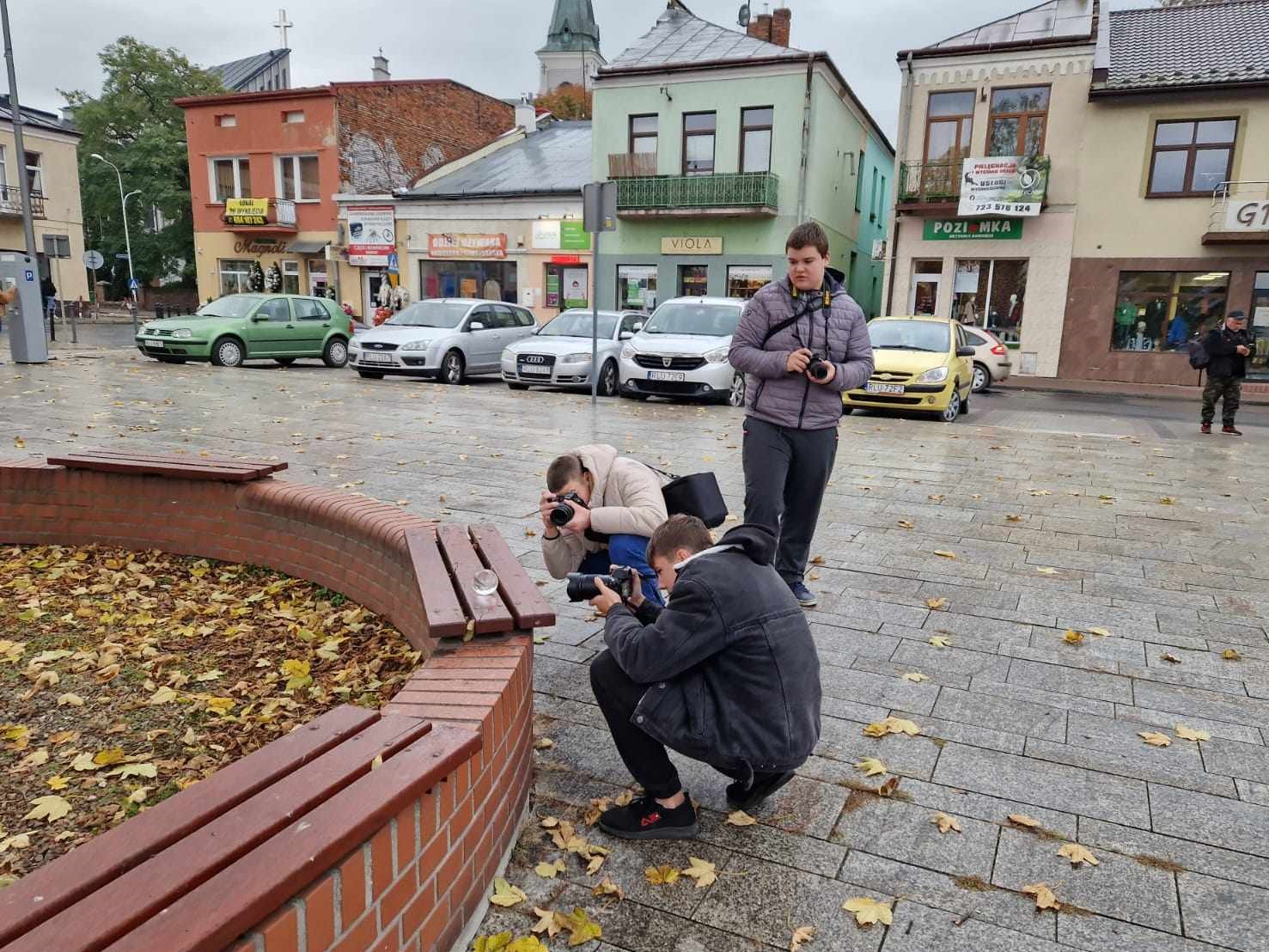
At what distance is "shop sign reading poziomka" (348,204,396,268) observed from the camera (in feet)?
114

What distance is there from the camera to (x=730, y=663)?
8.67 feet

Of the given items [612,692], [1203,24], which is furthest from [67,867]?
[1203,24]

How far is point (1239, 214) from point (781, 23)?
60.1ft

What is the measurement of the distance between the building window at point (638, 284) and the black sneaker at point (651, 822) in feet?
93.2

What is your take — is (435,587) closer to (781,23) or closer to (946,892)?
(946,892)

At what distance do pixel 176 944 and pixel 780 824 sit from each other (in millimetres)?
1920

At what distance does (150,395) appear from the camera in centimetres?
1314

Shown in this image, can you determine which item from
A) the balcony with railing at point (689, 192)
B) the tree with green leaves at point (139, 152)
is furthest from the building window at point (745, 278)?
the tree with green leaves at point (139, 152)

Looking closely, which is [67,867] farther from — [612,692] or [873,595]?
[873,595]

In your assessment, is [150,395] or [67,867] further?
[150,395]

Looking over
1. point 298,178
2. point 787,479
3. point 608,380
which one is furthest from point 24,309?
point 298,178

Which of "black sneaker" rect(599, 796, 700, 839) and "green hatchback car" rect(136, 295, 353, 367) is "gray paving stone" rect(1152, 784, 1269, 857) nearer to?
"black sneaker" rect(599, 796, 700, 839)

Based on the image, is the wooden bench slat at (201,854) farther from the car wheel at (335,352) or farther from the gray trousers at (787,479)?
the car wheel at (335,352)

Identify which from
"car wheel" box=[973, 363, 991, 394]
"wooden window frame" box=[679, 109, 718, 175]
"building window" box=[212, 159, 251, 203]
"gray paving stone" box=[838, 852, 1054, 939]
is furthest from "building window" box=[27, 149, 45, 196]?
"gray paving stone" box=[838, 852, 1054, 939]
